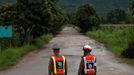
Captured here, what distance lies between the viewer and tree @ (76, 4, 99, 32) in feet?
250

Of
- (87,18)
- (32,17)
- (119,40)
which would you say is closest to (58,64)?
(32,17)

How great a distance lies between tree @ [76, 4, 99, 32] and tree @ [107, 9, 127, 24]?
58.5 meters

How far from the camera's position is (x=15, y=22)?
31.5 m

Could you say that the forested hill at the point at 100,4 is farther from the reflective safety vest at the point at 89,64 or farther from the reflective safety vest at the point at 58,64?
the reflective safety vest at the point at 89,64

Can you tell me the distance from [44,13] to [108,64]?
11.9m

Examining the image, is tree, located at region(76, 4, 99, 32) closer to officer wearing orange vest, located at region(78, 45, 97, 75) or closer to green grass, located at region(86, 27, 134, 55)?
green grass, located at region(86, 27, 134, 55)

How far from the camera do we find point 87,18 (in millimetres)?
76250

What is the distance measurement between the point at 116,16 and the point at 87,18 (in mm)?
65539

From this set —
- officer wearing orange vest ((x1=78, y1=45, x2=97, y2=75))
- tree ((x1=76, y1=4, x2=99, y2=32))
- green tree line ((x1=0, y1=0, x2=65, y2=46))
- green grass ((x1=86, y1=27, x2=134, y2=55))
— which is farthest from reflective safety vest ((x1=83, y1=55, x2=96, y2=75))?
tree ((x1=76, y1=4, x2=99, y2=32))

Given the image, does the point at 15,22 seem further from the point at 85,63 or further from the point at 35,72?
the point at 85,63

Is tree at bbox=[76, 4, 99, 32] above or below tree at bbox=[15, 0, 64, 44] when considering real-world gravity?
below

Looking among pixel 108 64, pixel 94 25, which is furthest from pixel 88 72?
pixel 94 25

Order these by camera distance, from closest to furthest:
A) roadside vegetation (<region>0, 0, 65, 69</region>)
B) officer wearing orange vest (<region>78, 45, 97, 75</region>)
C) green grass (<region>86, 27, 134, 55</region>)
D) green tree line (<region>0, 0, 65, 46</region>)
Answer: officer wearing orange vest (<region>78, 45, 97, 75</region>)
green grass (<region>86, 27, 134, 55</region>)
roadside vegetation (<region>0, 0, 65, 69</region>)
green tree line (<region>0, 0, 65, 46</region>)

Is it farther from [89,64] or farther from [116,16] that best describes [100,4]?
[89,64]
